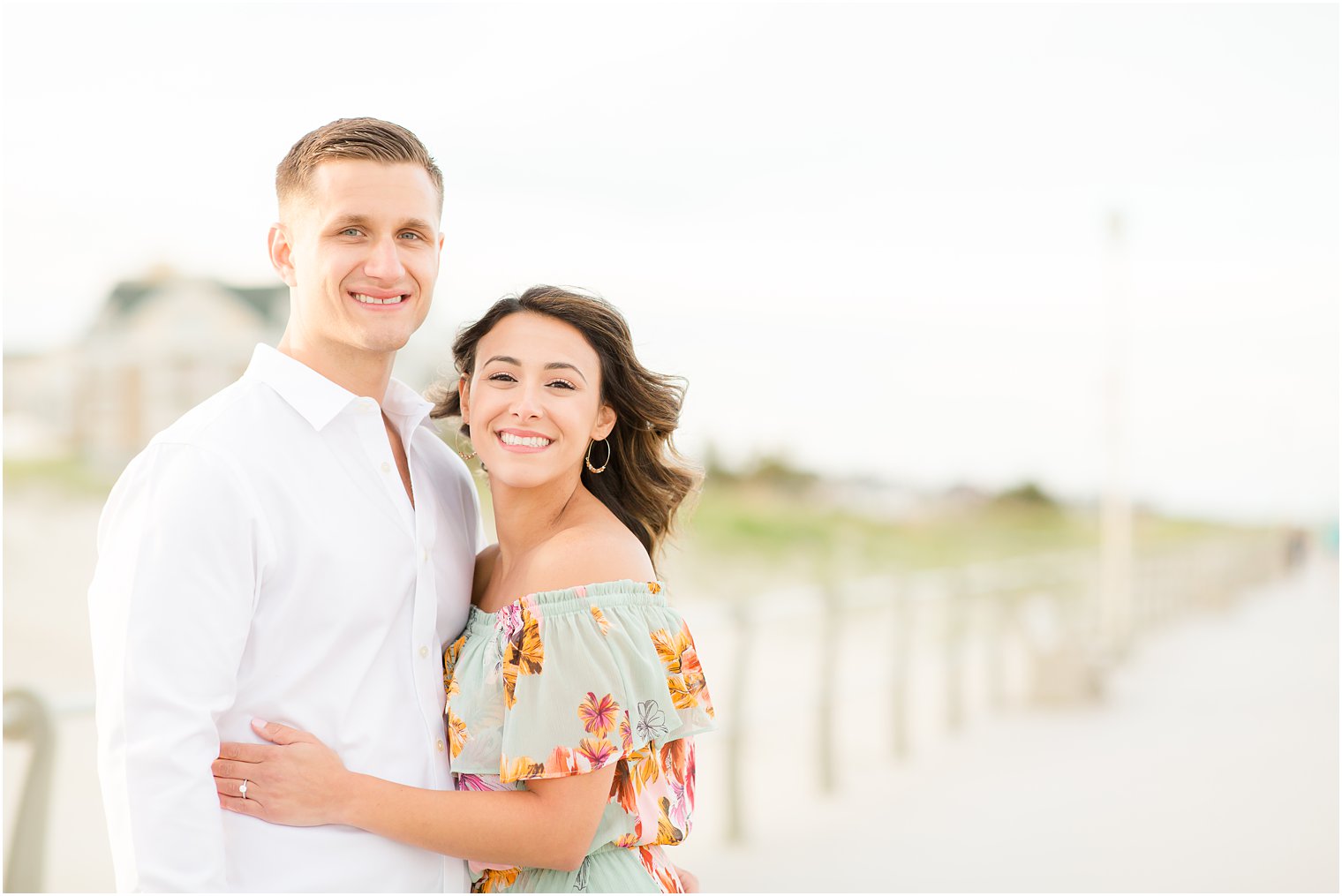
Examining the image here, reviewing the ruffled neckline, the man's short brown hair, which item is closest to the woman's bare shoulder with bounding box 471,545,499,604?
the ruffled neckline

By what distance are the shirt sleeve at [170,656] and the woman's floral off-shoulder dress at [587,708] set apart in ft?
1.48

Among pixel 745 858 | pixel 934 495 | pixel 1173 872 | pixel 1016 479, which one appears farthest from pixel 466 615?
pixel 1016 479

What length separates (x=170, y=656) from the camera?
185 cm

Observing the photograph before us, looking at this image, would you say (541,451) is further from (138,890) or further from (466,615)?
(138,890)

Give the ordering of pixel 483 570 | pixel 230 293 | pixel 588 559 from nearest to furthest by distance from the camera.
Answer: pixel 588 559, pixel 483 570, pixel 230 293

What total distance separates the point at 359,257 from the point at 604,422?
23.8 inches

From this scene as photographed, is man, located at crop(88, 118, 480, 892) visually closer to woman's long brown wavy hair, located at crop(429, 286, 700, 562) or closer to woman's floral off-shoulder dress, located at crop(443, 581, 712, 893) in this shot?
woman's floral off-shoulder dress, located at crop(443, 581, 712, 893)

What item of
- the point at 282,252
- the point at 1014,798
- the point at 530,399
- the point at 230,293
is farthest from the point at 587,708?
the point at 230,293

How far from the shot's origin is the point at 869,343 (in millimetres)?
41281

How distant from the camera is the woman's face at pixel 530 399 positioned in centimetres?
229

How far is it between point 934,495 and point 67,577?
24078mm

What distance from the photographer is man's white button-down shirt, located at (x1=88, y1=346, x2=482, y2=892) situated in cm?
184

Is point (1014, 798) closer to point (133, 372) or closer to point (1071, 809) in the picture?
point (1071, 809)

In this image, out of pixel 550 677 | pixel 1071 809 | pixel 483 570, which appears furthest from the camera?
pixel 1071 809
